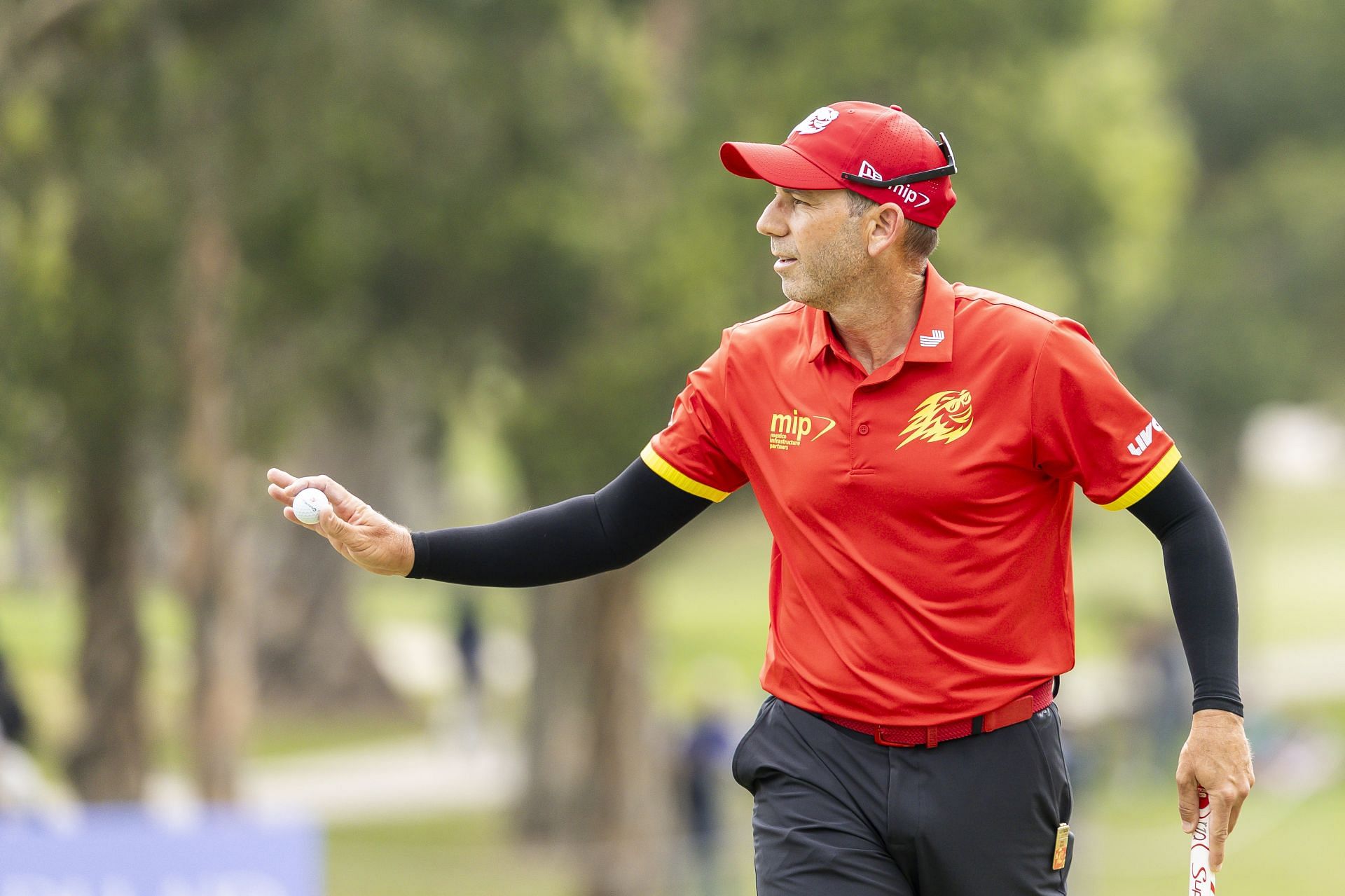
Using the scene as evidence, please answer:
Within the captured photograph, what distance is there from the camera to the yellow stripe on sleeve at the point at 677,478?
4.20 metres

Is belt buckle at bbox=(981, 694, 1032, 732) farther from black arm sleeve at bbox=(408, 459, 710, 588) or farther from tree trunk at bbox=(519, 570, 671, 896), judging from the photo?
tree trunk at bbox=(519, 570, 671, 896)

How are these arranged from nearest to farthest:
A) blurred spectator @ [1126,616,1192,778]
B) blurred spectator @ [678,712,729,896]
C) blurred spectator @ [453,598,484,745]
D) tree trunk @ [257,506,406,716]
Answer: blurred spectator @ [678,712,729,896] < blurred spectator @ [1126,616,1192,778] < blurred spectator @ [453,598,484,745] < tree trunk @ [257,506,406,716]

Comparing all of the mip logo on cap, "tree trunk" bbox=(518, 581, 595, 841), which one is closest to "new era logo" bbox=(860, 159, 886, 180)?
the mip logo on cap

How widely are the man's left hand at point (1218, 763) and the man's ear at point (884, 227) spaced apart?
1.04 meters

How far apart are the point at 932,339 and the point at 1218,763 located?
3.05 ft

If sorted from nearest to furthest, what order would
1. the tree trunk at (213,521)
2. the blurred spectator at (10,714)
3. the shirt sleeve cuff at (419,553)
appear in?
the shirt sleeve cuff at (419,553) < the blurred spectator at (10,714) < the tree trunk at (213,521)

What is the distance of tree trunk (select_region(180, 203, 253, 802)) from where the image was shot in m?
15.0

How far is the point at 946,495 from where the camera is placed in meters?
3.82

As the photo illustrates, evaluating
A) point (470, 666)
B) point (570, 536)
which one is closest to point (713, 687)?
point (470, 666)

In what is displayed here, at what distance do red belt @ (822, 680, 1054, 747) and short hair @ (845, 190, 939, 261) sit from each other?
2.85 ft

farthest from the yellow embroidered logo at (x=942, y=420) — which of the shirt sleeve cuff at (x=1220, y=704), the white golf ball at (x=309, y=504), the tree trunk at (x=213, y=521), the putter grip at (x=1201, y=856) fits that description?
the tree trunk at (x=213, y=521)

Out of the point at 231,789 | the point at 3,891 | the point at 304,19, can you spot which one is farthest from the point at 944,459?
the point at 231,789

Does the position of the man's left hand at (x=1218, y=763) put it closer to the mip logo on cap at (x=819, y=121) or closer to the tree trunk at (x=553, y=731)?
the mip logo on cap at (x=819, y=121)

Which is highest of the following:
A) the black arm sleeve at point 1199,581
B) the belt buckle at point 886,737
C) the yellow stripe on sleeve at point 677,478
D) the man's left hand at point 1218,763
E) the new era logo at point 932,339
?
the new era logo at point 932,339
